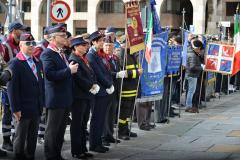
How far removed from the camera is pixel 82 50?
9812 mm

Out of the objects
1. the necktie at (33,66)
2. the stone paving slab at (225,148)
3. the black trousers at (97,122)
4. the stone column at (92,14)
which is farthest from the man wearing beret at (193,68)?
the stone column at (92,14)

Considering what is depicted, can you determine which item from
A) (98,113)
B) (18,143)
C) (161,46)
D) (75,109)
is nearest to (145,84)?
(161,46)

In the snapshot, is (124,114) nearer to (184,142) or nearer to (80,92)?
(184,142)

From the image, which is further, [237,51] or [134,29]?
[237,51]

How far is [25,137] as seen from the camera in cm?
902

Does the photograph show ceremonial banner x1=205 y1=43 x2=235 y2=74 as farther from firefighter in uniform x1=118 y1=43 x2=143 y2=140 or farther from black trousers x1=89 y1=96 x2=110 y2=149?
black trousers x1=89 y1=96 x2=110 y2=149

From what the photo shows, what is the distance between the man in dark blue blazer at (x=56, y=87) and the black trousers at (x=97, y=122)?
4.03 feet

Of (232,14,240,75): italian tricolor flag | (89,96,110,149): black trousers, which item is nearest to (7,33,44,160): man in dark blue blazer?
(89,96,110,149): black trousers

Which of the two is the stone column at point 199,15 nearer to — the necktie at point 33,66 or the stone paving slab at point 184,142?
the stone paving slab at point 184,142

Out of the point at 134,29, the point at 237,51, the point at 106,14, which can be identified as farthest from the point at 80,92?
the point at 106,14

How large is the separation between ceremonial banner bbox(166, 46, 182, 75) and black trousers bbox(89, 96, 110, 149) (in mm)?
5147

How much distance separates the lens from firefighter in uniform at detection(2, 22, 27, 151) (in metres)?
10.3

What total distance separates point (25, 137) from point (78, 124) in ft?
3.37

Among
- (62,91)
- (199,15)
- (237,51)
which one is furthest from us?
(199,15)
